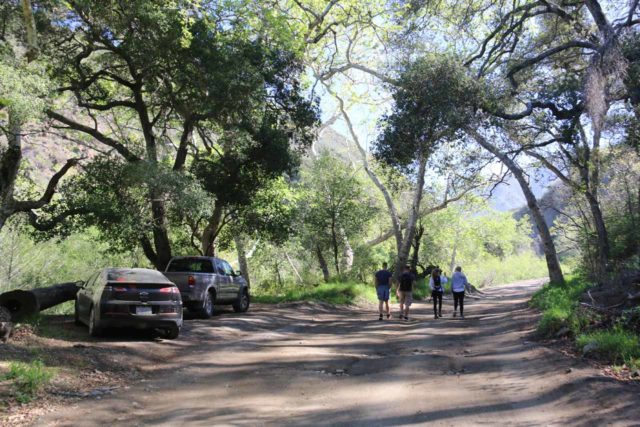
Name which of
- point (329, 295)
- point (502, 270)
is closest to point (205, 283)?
point (329, 295)

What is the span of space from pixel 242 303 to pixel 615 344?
12489mm

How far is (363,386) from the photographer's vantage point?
25.0ft

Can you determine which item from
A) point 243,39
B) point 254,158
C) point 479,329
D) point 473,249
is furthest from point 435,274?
point 473,249

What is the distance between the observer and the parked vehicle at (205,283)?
50.9ft

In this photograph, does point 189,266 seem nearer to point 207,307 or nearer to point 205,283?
point 205,283

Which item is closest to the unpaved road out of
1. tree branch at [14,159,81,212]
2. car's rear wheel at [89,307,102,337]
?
car's rear wheel at [89,307,102,337]

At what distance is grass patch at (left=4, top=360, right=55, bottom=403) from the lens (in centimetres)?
676

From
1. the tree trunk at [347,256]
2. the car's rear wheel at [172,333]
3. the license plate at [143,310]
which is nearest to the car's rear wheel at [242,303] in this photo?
the car's rear wheel at [172,333]

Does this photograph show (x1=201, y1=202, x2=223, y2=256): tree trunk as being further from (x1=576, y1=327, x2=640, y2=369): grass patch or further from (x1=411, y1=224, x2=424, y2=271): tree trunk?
(x1=411, y1=224, x2=424, y2=271): tree trunk

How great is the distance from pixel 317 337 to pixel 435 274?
6146 millimetres

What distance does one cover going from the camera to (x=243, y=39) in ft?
56.4

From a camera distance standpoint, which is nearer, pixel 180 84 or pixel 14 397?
pixel 14 397

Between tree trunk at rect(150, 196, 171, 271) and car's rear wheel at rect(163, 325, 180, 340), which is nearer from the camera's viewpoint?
car's rear wheel at rect(163, 325, 180, 340)

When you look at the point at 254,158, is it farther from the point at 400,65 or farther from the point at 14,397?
the point at 14,397
